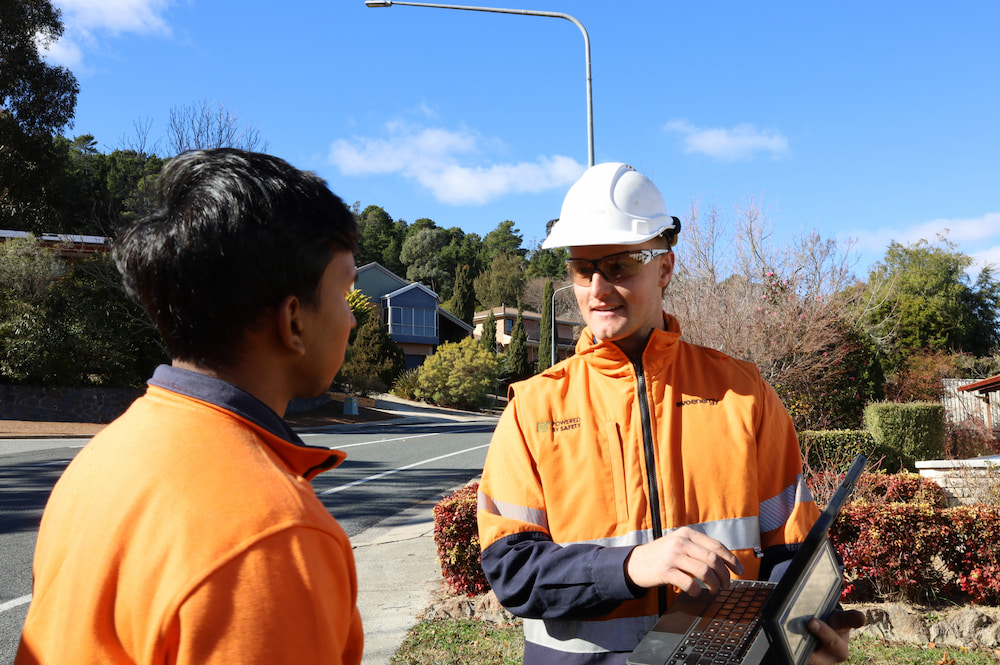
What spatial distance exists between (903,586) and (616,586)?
4.88 meters

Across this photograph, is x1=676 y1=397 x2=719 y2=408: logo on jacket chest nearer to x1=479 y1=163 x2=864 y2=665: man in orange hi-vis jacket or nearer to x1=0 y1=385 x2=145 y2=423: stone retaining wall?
x1=479 y1=163 x2=864 y2=665: man in orange hi-vis jacket

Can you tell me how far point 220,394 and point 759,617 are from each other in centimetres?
109

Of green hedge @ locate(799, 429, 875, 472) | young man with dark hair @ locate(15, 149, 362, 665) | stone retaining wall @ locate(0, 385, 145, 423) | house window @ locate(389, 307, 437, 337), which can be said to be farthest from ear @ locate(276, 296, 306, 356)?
house window @ locate(389, 307, 437, 337)

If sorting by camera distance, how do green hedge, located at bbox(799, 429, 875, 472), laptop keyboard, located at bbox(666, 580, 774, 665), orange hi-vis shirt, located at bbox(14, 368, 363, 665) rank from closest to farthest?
orange hi-vis shirt, located at bbox(14, 368, 363, 665) < laptop keyboard, located at bbox(666, 580, 774, 665) < green hedge, located at bbox(799, 429, 875, 472)

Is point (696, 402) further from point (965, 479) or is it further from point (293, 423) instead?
point (293, 423)

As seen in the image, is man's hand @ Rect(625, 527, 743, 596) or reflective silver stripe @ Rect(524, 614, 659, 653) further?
reflective silver stripe @ Rect(524, 614, 659, 653)

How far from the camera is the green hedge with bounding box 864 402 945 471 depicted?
12070mm

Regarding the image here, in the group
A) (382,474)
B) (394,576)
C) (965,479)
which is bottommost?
(382,474)

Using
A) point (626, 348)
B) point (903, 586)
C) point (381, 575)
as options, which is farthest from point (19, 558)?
point (903, 586)

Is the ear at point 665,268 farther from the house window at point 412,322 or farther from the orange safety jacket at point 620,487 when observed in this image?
the house window at point 412,322

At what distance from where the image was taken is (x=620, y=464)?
1977mm

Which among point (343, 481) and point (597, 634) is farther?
point (343, 481)

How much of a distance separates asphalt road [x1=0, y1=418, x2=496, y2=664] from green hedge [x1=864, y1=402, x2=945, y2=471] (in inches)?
276

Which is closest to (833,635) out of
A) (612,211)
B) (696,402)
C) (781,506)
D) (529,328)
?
(781,506)
